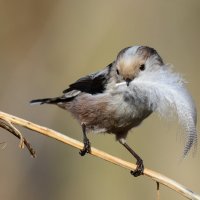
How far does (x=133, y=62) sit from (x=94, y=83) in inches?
20.9

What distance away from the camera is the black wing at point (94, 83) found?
328cm

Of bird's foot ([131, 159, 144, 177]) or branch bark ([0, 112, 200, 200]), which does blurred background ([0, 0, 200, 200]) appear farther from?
branch bark ([0, 112, 200, 200])

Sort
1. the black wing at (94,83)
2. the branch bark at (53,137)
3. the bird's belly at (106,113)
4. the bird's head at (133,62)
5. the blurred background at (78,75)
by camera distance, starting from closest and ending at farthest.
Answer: the branch bark at (53,137)
the bird's head at (133,62)
the bird's belly at (106,113)
the black wing at (94,83)
the blurred background at (78,75)

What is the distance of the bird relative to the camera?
2.24 meters

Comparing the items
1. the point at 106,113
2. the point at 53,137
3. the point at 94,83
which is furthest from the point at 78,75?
the point at 53,137

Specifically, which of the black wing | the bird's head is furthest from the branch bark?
the black wing

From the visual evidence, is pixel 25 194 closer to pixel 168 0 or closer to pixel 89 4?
pixel 89 4

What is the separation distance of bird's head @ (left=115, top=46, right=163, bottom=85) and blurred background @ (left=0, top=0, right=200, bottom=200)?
2.85 ft

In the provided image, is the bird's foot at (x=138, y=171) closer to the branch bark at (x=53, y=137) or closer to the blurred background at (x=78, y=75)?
the blurred background at (x=78, y=75)

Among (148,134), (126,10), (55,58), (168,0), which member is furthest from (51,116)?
(168,0)

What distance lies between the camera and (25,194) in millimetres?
3701

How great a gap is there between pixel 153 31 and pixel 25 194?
1.53 meters

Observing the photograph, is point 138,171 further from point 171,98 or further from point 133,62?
point 171,98

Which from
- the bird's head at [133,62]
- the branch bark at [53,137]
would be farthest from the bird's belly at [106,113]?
the branch bark at [53,137]
